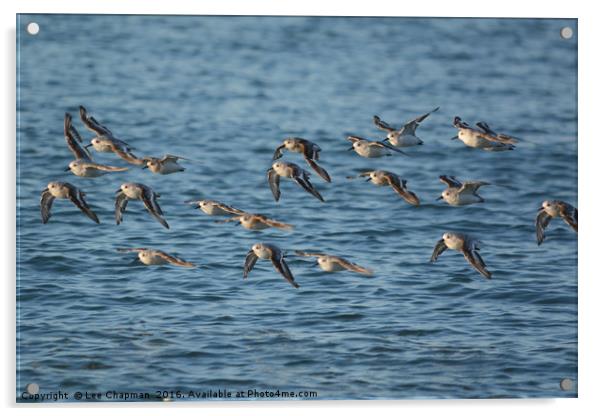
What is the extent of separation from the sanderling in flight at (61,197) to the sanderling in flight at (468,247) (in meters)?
2.40

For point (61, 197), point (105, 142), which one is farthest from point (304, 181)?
point (61, 197)

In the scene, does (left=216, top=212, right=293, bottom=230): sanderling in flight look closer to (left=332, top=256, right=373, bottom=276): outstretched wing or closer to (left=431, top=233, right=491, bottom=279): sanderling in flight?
(left=332, top=256, right=373, bottom=276): outstretched wing

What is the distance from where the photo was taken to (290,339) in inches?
357

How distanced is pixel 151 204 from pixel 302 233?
1.16m

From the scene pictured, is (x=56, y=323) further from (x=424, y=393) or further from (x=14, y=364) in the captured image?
(x=424, y=393)

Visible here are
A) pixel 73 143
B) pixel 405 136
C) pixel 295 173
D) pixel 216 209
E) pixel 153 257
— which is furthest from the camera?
pixel 216 209

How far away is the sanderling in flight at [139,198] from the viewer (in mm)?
9391

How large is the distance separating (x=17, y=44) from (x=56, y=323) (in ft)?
5.89

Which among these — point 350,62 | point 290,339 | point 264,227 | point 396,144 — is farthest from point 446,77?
point 290,339

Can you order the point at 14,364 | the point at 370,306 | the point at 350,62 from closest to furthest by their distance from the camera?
the point at 14,364 → the point at 370,306 → the point at 350,62

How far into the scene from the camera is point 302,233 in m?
9.90

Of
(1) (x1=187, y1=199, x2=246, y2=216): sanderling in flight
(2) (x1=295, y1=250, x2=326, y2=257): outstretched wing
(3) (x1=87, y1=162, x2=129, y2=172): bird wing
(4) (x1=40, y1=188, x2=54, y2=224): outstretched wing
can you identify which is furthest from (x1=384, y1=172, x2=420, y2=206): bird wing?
(4) (x1=40, y1=188, x2=54, y2=224): outstretched wing

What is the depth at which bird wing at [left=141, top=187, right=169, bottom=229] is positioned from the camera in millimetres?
9375

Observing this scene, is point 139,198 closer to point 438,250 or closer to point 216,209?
point 216,209
